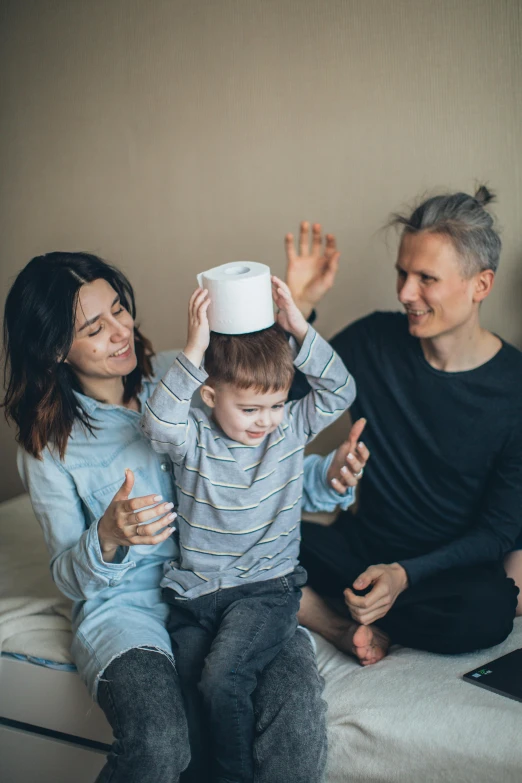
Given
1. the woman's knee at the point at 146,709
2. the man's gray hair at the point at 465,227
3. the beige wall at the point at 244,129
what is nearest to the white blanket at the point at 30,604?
the woman's knee at the point at 146,709

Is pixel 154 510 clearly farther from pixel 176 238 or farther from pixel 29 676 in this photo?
pixel 176 238

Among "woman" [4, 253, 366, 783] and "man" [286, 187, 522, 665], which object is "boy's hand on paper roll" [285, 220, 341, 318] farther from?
"woman" [4, 253, 366, 783]

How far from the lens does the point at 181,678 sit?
1423mm

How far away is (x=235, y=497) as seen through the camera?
1455 mm

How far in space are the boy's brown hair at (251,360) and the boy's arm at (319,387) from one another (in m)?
0.05

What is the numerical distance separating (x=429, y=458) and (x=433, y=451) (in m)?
0.03

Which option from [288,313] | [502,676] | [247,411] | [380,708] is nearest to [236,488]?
[247,411]

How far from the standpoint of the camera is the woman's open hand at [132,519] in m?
1.31

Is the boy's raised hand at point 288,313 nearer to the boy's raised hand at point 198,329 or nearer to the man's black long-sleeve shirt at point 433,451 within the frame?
the boy's raised hand at point 198,329

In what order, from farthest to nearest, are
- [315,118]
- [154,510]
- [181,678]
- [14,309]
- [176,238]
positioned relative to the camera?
[176,238] < [315,118] < [14,309] < [181,678] < [154,510]

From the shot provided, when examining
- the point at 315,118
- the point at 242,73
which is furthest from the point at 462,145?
the point at 242,73

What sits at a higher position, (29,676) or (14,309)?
(14,309)

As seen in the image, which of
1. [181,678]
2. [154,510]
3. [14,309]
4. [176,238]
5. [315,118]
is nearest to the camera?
[154,510]

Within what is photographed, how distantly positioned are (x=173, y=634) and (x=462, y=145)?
1397 millimetres
